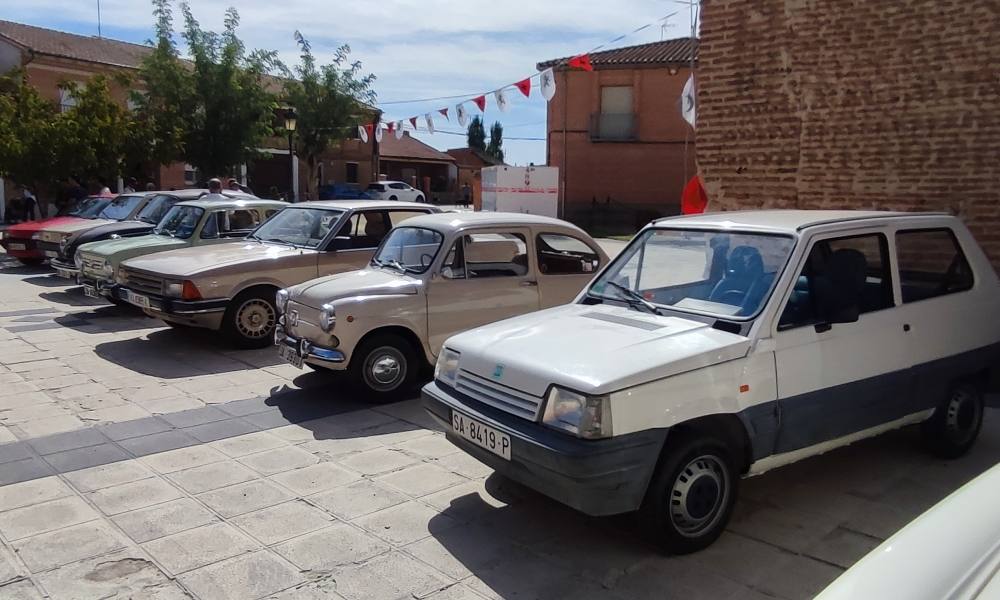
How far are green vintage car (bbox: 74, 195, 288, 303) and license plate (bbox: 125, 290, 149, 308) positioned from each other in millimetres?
767

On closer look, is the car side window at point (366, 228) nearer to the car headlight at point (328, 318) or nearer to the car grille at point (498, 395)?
the car headlight at point (328, 318)

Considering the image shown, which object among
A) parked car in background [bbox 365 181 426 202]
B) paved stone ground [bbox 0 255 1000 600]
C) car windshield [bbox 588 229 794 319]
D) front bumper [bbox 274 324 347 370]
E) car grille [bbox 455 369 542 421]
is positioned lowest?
paved stone ground [bbox 0 255 1000 600]

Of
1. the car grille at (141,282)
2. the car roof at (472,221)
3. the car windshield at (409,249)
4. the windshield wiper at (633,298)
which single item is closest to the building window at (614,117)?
the car grille at (141,282)

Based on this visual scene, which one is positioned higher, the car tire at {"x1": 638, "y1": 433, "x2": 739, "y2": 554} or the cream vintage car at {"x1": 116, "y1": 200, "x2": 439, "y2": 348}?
the cream vintage car at {"x1": 116, "y1": 200, "x2": 439, "y2": 348}

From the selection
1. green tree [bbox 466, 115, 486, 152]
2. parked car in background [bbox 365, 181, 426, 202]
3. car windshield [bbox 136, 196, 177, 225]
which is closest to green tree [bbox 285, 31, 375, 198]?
parked car in background [bbox 365, 181, 426, 202]

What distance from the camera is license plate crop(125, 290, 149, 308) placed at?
27.5 ft

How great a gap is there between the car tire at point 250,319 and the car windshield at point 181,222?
7.54 ft

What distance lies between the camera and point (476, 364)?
4207 mm

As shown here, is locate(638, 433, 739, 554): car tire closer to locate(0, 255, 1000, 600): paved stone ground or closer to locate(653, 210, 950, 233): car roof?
locate(0, 255, 1000, 600): paved stone ground

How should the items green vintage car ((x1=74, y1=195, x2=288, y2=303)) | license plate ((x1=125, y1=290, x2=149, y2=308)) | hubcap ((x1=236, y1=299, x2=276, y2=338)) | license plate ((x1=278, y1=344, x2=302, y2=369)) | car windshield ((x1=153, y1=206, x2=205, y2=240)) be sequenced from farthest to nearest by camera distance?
car windshield ((x1=153, y1=206, x2=205, y2=240)) → green vintage car ((x1=74, y1=195, x2=288, y2=303)) → hubcap ((x1=236, y1=299, x2=276, y2=338)) → license plate ((x1=125, y1=290, x2=149, y2=308)) → license plate ((x1=278, y1=344, x2=302, y2=369))

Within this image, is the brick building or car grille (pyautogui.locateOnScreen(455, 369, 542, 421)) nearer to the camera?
car grille (pyautogui.locateOnScreen(455, 369, 542, 421))

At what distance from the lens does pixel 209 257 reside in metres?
8.61

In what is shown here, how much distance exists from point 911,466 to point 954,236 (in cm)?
161

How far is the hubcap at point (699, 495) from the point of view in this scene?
12.4 ft
